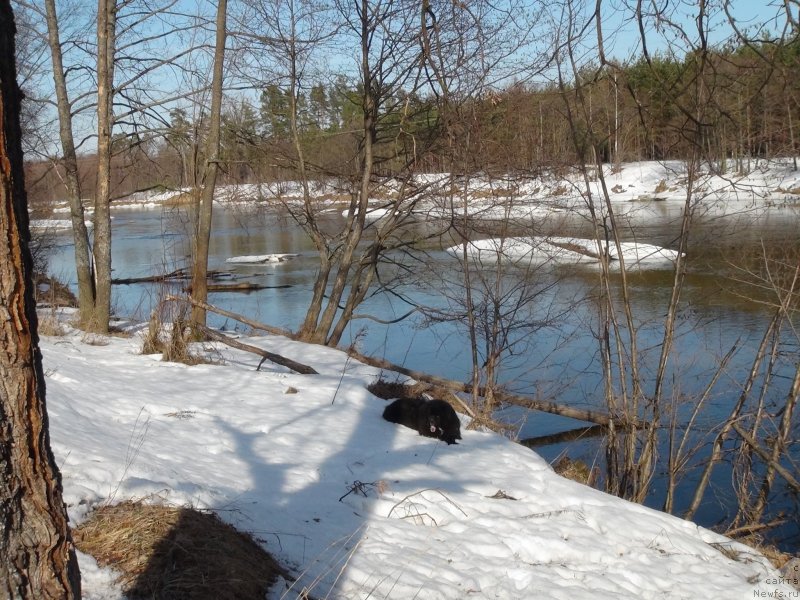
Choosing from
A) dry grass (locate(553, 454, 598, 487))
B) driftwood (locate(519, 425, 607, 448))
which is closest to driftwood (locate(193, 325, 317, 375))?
driftwood (locate(519, 425, 607, 448))

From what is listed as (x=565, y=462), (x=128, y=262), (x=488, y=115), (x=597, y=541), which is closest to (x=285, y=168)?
(x=488, y=115)

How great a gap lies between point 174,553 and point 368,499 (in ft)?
6.33

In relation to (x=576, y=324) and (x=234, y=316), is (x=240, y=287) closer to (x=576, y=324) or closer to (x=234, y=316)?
(x=234, y=316)

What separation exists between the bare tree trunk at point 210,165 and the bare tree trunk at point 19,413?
29.2 feet

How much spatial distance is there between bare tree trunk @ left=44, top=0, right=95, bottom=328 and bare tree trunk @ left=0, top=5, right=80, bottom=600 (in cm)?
989

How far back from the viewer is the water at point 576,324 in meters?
8.70

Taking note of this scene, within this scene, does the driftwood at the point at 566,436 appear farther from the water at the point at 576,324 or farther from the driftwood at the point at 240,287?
the driftwood at the point at 240,287

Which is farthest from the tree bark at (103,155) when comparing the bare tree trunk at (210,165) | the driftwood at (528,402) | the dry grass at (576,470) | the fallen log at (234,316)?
the dry grass at (576,470)

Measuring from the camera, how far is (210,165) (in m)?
11.0

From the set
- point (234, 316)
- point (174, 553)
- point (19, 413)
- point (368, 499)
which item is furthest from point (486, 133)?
point (19, 413)

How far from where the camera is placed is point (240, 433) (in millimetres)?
6352

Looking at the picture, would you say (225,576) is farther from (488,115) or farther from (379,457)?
(488,115)

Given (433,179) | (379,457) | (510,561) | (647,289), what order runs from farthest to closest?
(647,289), (433,179), (379,457), (510,561)

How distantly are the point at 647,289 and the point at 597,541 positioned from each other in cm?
1084
